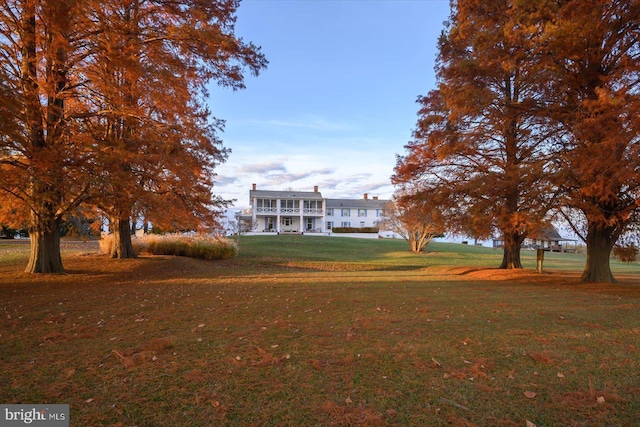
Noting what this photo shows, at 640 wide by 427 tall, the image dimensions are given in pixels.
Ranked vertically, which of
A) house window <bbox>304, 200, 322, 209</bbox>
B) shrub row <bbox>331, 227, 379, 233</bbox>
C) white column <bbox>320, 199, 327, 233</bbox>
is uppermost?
house window <bbox>304, 200, 322, 209</bbox>

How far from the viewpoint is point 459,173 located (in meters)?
14.5

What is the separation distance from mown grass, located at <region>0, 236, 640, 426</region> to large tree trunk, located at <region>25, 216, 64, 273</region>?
3.11m

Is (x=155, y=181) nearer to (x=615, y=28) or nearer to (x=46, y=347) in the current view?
(x=46, y=347)

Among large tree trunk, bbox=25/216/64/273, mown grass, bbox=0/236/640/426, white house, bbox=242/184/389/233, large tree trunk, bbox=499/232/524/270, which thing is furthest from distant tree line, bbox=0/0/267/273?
white house, bbox=242/184/389/233

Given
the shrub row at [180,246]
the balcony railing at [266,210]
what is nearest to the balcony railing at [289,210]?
the balcony railing at [266,210]

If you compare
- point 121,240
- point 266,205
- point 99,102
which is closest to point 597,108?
point 99,102

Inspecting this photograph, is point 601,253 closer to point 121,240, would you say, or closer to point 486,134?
point 486,134

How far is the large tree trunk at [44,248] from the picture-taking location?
10938mm

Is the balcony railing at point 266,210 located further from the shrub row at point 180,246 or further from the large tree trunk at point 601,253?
the large tree trunk at point 601,253

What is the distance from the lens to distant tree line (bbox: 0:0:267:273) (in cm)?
871

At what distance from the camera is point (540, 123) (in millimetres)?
12062

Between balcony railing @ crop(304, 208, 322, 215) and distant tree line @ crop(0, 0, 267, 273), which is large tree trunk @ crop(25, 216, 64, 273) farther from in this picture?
balcony railing @ crop(304, 208, 322, 215)

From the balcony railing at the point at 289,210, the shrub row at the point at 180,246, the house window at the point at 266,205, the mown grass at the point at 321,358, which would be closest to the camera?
the mown grass at the point at 321,358

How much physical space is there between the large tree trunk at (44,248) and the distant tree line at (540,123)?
1219 cm
